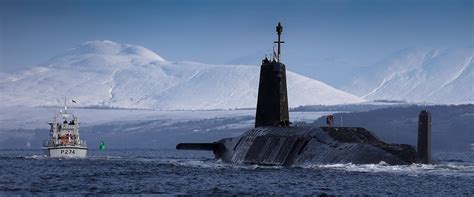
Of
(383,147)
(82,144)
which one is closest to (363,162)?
(383,147)

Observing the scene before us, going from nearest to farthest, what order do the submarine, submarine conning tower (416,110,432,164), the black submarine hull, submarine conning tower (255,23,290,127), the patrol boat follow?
submarine conning tower (416,110,432,164)
the submarine
the black submarine hull
submarine conning tower (255,23,290,127)
the patrol boat

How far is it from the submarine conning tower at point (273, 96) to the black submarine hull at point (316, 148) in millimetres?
2013

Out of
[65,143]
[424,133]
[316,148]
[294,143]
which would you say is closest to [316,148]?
[316,148]

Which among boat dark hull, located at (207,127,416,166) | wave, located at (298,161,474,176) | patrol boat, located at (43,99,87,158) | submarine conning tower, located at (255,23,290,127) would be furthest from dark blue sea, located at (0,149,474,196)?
patrol boat, located at (43,99,87,158)

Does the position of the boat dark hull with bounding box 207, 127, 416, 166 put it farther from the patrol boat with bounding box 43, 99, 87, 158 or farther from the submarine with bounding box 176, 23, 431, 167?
the patrol boat with bounding box 43, 99, 87, 158

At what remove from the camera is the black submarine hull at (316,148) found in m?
50.2

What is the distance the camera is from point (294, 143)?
5581 centimetres

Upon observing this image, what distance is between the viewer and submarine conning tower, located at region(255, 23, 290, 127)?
65.2 m

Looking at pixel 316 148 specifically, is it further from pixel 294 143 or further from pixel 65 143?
pixel 65 143

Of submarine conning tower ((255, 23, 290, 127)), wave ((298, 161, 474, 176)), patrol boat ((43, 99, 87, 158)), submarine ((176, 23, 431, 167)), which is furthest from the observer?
patrol boat ((43, 99, 87, 158))

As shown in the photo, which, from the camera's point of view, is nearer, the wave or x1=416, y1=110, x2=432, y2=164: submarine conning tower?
the wave

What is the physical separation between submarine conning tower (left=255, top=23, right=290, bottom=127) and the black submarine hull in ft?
6.60

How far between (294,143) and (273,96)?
1001 centimetres

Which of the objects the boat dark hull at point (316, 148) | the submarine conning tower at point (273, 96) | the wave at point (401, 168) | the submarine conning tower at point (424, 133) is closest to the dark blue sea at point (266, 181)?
the wave at point (401, 168)
